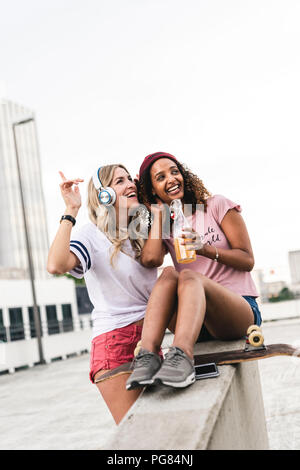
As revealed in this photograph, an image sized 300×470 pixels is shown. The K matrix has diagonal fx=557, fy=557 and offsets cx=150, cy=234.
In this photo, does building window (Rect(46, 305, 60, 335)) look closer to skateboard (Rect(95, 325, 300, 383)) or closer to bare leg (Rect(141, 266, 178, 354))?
skateboard (Rect(95, 325, 300, 383))

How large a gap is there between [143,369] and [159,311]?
1.16 ft

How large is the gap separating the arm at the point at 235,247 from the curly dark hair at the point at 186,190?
229 millimetres

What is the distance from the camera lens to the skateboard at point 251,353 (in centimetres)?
292

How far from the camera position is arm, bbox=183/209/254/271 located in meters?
3.37

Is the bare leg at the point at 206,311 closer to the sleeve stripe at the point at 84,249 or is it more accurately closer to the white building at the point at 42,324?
the sleeve stripe at the point at 84,249

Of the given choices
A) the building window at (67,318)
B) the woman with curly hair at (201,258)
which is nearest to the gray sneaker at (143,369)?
the woman with curly hair at (201,258)

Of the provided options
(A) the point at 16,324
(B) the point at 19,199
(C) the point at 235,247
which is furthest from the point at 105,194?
(B) the point at 19,199

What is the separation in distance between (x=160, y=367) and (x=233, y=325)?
86 centimetres

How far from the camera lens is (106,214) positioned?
331 cm

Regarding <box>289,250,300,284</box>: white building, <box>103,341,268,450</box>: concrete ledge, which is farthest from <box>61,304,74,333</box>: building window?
<box>103,341,268,450</box>: concrete ledge

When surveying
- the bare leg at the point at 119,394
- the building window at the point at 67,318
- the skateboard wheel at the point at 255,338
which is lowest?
the building window at the point at 67,318

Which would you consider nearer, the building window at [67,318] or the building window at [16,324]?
the building window at [16,324]

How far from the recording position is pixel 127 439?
2158mm
